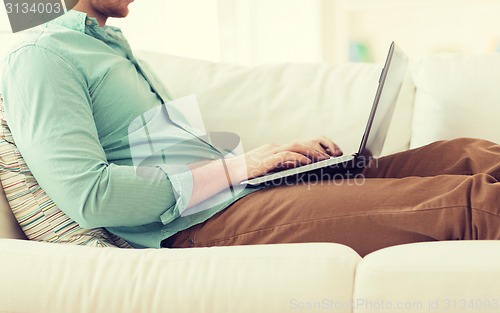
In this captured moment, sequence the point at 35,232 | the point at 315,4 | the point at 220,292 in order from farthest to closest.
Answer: the point at 315,4, the point at 35,232, the point at 220,292

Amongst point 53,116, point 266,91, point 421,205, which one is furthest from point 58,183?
point 266,91

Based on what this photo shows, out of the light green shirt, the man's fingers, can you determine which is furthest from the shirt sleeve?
the man's fingers

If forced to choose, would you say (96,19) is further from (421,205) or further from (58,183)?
(421,205)

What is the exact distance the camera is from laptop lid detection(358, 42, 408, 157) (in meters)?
1.18

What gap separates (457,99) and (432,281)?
0.84m

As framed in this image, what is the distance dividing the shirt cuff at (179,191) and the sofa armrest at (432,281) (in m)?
0.35

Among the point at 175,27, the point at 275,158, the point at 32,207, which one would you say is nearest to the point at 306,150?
the point at 275,158

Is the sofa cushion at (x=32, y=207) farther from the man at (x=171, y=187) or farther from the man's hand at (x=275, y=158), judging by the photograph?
the man's hand at (x=275, y=158)

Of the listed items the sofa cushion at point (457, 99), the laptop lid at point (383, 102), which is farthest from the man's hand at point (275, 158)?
the sofa cushion at point (457, 99)

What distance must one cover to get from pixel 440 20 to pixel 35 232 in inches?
92.5

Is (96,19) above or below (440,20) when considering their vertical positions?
above

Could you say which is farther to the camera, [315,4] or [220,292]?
[315,4]

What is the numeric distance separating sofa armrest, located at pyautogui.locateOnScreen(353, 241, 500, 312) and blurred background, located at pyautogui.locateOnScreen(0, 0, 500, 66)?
5.41 feet

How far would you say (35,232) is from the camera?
1148 millimetres
